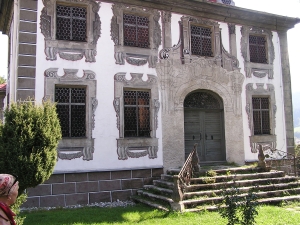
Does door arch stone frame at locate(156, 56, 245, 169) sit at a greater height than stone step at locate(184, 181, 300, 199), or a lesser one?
greater

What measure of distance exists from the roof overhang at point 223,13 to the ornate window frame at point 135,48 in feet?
0.83

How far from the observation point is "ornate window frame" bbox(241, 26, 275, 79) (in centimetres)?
1365

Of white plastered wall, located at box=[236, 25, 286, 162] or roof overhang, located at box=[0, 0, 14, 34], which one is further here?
white plastered wall, located at box=[236, 25, 286, 162]

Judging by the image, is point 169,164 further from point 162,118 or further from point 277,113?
point 277,113

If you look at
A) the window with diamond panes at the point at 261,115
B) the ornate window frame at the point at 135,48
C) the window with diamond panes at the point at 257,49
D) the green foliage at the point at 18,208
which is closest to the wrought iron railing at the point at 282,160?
the window with diamond panes at the point at 261,115

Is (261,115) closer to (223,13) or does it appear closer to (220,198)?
(223,13)

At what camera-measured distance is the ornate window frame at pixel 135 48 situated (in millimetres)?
11484

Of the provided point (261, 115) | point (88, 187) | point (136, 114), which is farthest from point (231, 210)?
point (261, 115)

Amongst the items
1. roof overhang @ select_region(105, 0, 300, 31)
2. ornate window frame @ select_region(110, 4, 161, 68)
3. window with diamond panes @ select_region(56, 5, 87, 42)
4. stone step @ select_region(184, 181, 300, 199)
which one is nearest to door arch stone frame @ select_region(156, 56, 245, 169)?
ornate window frame @ select_region(110, 4, 161, 68)

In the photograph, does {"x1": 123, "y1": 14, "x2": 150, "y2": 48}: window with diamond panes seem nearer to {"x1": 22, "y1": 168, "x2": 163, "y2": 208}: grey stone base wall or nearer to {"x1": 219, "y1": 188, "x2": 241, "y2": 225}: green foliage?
{"x1": 22, "y1": 168, "x2": 163, "y2": 208}: grey stone base wall

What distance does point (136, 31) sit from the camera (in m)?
12.0

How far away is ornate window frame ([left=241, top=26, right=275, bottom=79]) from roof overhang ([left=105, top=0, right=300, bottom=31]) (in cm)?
26

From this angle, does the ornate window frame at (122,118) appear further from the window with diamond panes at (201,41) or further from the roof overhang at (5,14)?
the roof overhang at (5,14)

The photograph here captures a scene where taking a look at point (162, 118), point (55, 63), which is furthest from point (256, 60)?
point (55, 63)
